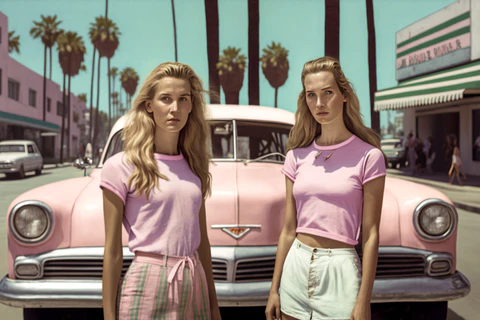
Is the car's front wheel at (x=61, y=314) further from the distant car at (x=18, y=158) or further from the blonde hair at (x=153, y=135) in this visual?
the distant car at (x=18, y=158)

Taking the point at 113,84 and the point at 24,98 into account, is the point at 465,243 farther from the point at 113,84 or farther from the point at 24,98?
the point at 113,84

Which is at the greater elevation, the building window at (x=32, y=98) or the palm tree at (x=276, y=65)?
the palm tree at (x=276, y=65)

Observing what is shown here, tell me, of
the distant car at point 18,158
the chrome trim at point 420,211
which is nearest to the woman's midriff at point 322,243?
the chrome trim at point 420,211

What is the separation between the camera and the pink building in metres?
39.1

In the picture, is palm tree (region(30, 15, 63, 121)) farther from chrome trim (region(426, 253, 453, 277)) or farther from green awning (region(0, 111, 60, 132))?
chrome trim (region(426, 253, 453, 277))

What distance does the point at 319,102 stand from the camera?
2.17 meters

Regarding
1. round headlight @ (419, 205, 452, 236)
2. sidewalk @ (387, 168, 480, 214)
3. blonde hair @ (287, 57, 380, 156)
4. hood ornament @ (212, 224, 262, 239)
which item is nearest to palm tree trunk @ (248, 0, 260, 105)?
sidewalk @ (387, 168, 480, 214)

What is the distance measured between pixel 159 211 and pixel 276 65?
65467 mm

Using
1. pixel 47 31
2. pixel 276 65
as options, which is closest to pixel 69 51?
pixel 47 31

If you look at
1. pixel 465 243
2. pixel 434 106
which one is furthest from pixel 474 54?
pixel 465 243

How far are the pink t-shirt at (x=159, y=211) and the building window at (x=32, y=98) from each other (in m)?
48.9

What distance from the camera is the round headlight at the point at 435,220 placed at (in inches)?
135

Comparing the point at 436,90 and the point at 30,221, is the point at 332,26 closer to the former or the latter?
the point at 436,90

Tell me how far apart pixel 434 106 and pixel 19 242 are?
2384 centimetres
